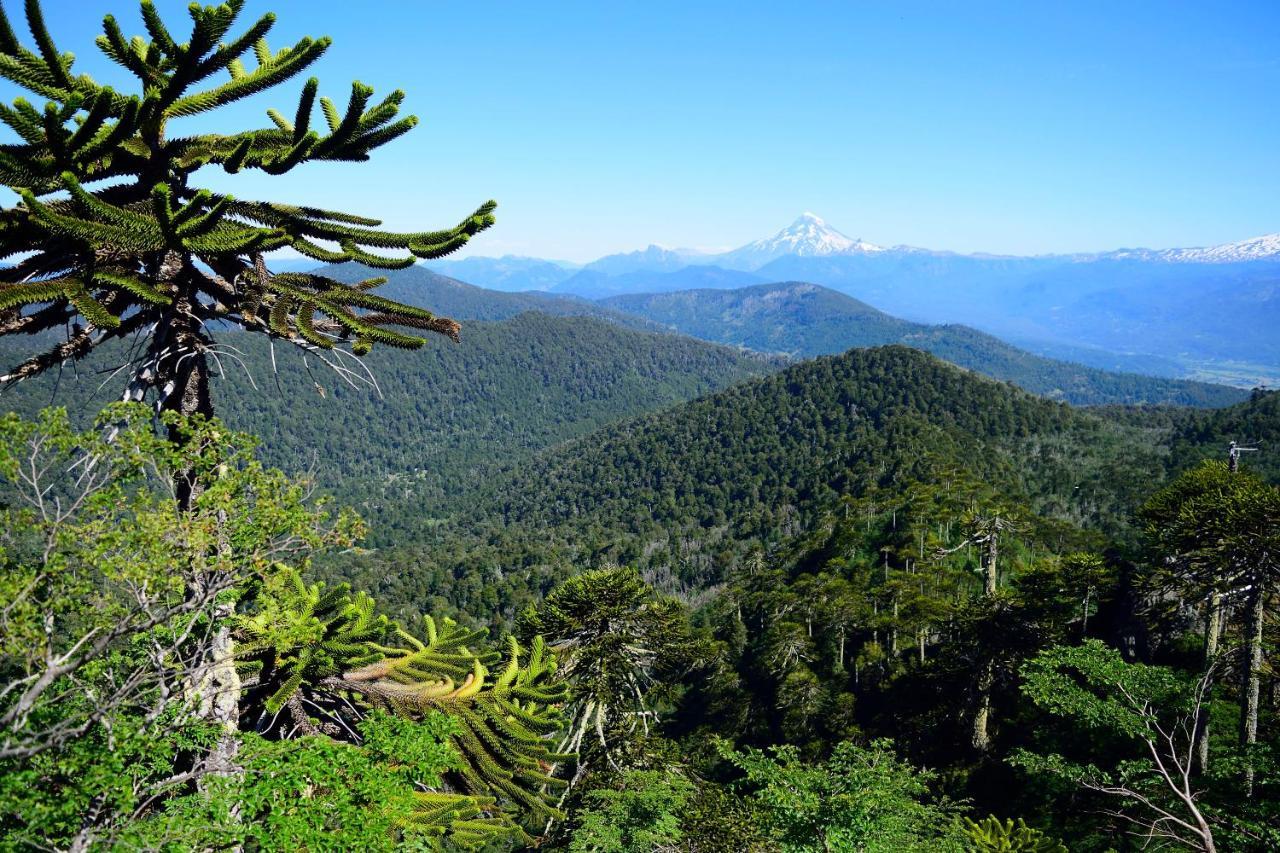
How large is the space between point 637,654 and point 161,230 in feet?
60.1

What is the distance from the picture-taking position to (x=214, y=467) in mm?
6109

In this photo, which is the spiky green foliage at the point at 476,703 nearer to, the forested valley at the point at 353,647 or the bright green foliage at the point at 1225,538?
the forested valley at the point at 353,647

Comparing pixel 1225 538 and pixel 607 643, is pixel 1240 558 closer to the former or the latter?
pixel 1225 538

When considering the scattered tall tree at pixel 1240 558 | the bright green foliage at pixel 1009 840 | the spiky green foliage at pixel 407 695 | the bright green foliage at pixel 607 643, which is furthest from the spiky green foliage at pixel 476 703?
the scattered tall tree at pixel 1240 558

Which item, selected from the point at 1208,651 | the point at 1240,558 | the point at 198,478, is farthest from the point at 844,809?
the point at 1208,651

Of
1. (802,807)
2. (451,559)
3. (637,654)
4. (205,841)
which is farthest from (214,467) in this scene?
(451,559)

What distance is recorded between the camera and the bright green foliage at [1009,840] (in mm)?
17359

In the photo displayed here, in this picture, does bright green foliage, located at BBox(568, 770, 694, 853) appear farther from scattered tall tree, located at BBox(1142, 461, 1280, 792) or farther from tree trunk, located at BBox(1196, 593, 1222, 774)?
tree trunk, located at BBox(1196, 593, 1222, 774)

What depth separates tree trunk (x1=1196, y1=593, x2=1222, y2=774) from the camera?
798 inches

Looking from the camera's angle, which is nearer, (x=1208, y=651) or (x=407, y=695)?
(x=407, y=695)

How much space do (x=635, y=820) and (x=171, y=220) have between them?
1468cm

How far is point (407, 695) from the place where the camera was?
8617 millimetres

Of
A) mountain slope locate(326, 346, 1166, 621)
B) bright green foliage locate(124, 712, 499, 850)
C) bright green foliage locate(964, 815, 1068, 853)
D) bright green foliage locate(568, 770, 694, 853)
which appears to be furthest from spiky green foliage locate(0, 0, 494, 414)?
mountain slope locate(326, 346, 1166, 621)

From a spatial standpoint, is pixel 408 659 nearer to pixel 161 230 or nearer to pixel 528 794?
pixel 528 794
